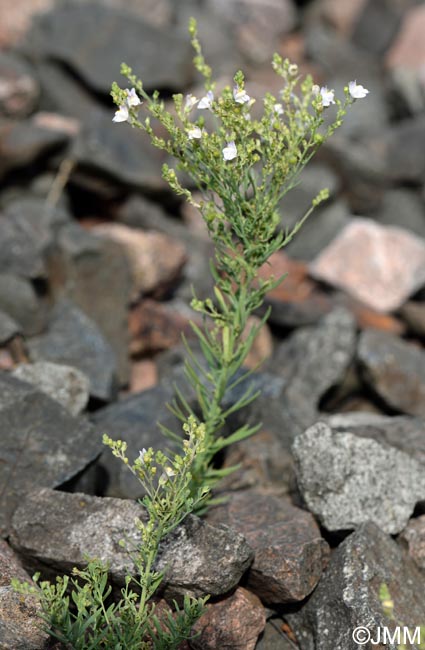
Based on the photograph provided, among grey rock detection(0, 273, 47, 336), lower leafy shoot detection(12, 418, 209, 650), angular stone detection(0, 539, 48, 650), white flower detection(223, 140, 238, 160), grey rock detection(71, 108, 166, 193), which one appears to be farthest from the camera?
grey rock detection(71, 108, 166, 193)

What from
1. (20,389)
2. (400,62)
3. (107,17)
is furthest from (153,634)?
(400,62)

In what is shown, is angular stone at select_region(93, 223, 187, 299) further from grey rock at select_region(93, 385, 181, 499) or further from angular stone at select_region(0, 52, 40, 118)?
grey rock at select_region(93, 385, 181, 499)

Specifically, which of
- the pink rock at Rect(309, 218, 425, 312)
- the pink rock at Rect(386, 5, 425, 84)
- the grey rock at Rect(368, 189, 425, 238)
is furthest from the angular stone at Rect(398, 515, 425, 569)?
the pink rock at Rect(386, 5, 425, 84)

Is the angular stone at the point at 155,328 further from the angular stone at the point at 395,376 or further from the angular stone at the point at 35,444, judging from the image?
the angular stone at the point at 35,444

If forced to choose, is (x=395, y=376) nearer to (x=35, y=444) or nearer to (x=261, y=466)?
(x=261, y=466)

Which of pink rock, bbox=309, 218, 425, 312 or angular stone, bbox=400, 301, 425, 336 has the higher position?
pink rock, bbox=309, 218, 425, 312

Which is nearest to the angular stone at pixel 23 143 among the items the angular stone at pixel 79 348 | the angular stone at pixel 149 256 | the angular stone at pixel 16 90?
the angular stone at pixel 16 90

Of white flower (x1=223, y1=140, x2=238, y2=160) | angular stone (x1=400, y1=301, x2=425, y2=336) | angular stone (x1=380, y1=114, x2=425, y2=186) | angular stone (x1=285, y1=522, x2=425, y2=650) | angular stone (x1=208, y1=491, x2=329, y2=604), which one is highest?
angular stone (x1=380, y1=114, x2=425, y2=186)

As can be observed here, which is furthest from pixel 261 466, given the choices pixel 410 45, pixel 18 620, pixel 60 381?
pixel 410 45
